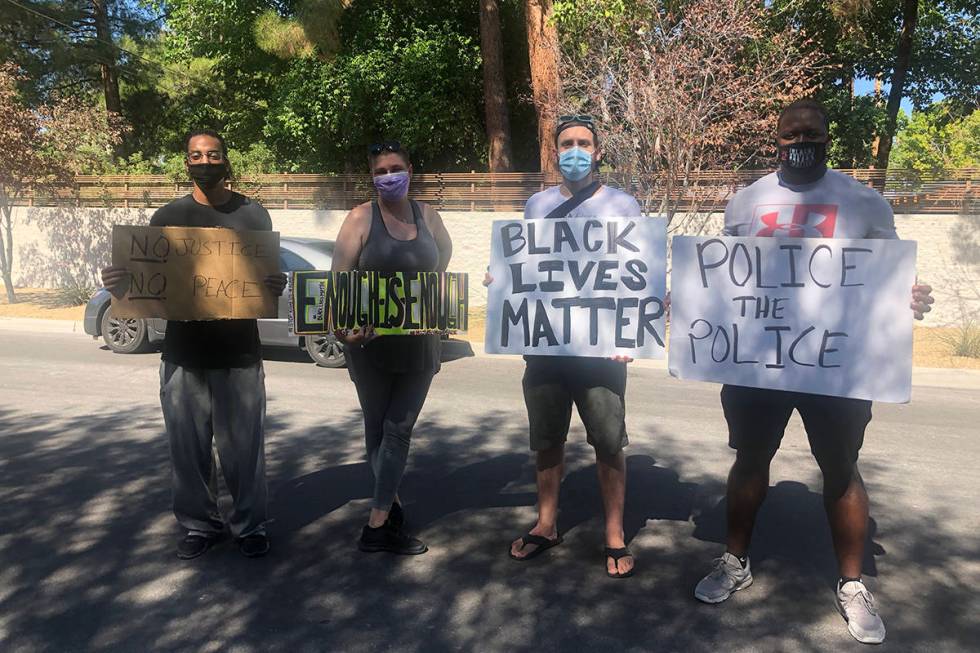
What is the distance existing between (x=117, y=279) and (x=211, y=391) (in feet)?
2.12

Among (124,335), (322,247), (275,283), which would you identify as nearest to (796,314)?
(275,283)

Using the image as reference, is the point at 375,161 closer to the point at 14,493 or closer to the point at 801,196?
the point at 801,196

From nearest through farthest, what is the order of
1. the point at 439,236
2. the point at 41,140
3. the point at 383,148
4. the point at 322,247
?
the point at 383,148, the point at 439,236, the point at 322,247, the point at 41,140

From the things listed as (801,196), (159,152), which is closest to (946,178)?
(801,196)

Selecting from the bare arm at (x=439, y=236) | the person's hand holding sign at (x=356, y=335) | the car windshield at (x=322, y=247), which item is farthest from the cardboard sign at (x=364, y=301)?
the car windshield at (x=322, y=247)

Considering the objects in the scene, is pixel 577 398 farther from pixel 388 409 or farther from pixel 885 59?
pixel 885 59

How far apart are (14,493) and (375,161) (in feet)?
9.66

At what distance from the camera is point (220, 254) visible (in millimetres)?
3635

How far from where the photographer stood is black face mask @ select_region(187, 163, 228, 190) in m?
3.62

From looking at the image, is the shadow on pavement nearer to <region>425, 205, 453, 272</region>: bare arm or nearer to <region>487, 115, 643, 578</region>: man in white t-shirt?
<region>487, 115, 643, 578</region>: man in white t-shirt

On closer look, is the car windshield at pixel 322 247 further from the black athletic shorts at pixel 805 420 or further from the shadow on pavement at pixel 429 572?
the black athletic shorts at pixel 805 420

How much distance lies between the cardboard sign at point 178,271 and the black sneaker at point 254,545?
1.06 meters

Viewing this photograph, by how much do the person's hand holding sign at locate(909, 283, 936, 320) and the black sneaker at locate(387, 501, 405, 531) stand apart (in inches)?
97.7

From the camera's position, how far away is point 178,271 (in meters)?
3.61
